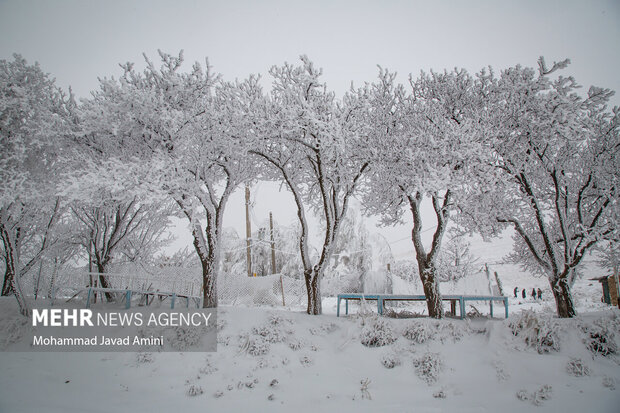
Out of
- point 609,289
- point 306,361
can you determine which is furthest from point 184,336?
point 609,289

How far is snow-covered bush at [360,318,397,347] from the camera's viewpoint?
8.15 m

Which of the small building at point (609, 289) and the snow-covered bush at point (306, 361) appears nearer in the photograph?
the snow-covered bush at point (306, 361)

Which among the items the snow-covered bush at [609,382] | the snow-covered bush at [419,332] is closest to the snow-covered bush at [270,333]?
the snow-covered bush at [419,332]

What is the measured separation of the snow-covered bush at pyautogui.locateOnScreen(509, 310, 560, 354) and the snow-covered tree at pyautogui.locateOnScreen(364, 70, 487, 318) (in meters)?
2.59

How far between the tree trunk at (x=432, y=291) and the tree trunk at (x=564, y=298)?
3.97 metres

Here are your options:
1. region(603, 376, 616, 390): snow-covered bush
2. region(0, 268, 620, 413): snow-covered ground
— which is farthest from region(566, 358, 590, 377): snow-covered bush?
region(603, 376, 616, 390): snow-covered bush

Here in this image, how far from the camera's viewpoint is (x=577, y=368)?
6359 millimetres

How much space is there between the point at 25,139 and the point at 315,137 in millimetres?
9247

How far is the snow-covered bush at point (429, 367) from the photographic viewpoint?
21.8ft

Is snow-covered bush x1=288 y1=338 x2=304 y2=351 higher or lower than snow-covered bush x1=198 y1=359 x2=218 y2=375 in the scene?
higher

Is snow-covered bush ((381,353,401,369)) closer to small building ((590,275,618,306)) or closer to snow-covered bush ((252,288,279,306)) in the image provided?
snow-covered bush ((252,288,279,306))

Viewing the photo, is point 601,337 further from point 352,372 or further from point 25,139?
point 25,139

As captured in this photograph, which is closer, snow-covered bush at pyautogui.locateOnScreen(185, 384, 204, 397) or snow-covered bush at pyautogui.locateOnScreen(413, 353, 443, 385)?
snow-covered bush at pyautogui.locateOnScreen(185, 384, 204, 397)

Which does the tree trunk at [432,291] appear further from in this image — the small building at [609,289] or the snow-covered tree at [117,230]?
the small building at [609,289]
